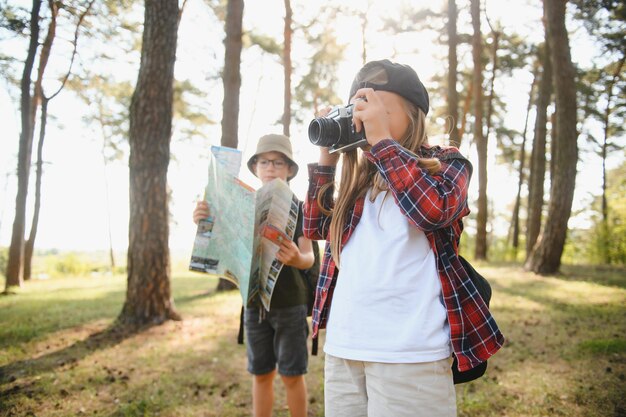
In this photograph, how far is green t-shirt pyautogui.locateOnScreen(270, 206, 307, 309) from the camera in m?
2.42

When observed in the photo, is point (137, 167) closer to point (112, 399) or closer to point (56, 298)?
point (112, 399)

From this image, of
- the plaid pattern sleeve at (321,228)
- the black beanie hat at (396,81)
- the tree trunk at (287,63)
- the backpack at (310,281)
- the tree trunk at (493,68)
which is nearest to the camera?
the black beanie hat at (396,81)

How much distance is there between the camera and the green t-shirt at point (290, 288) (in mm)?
2422

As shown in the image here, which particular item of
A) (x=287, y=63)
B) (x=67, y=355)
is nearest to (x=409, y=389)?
(x=67, y=355)

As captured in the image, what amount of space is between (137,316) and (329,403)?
14.2 feet

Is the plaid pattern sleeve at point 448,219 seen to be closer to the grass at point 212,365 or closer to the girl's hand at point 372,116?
the girl's hand at point 372,116

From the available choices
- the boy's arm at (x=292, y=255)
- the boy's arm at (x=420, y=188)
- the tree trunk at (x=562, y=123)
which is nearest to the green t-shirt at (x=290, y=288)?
the boy's arm at (x=292, y=255)

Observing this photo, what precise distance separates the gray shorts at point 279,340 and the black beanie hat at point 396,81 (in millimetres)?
1429

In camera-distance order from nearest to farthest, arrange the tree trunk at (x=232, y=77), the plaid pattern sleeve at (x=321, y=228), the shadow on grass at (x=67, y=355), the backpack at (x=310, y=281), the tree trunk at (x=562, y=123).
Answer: the plaid pattern sleeve at (x=321, y=228) < the backpack at (x=310, y=281) < the shadow on grass at (x=67, y=355) < the tree trunk at (x=232, y=77) < the tree trunk at (x=562, y=123)

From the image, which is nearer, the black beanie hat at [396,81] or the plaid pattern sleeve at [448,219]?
the plaid pattern sleeve at [448,219]

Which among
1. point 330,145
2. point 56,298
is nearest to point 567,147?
point 330,145

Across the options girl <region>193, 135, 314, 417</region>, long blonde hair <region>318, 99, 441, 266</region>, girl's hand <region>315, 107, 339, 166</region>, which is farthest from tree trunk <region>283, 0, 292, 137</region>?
long blonde hair <region>318, 99, 441, 266</region>

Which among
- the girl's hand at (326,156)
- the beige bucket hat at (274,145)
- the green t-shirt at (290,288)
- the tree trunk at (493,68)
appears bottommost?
the green t-shirt at (290,288)

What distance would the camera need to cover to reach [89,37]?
32.1ft
